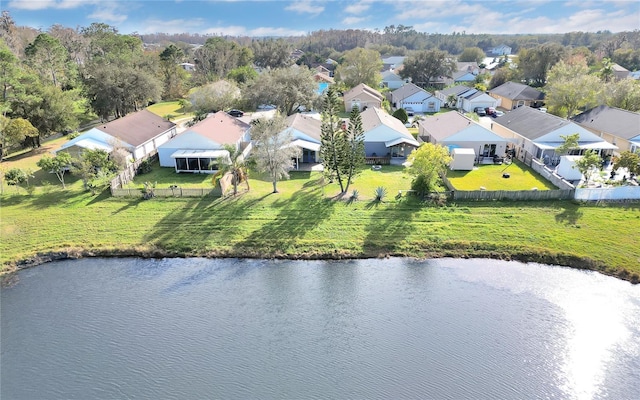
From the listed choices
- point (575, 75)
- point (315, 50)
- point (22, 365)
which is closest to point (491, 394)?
point (22, 365)

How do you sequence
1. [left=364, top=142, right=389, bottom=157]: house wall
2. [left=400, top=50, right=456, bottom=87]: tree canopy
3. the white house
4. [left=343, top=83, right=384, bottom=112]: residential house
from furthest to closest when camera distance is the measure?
1. [left=400, top=50, right=456, bottom=87]: tree canopy
2. [left=343, top=83, right=384, bottom=112]: residential house
3. the white house
4. [left=364, top=142, right=389, bottom=157]: house wall

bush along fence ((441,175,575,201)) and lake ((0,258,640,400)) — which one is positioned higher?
bush along fence ((441,175,575,201))

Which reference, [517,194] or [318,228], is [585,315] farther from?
[318,228]

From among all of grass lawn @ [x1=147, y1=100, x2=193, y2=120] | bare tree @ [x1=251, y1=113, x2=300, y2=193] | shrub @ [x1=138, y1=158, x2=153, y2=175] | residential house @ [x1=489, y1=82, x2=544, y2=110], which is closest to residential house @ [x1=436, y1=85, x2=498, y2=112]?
residential house @ [x1=489, y1=82, x2=544, y2=110]

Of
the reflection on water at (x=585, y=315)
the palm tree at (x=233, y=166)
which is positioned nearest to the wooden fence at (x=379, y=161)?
the palm tree at (x=233, y=166)

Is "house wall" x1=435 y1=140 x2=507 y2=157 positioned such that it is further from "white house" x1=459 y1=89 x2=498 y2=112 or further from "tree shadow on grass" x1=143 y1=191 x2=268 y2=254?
"white house" x1=459 y1=89 x2=498 y2=112

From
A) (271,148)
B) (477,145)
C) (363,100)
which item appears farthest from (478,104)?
(271,148)

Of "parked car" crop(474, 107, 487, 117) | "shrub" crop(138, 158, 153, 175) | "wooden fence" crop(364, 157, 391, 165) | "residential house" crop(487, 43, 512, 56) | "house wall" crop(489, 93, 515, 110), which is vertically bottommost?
"wooden fence" crop(364, 157, 391, 165)

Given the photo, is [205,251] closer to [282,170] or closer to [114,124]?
[282,170]
